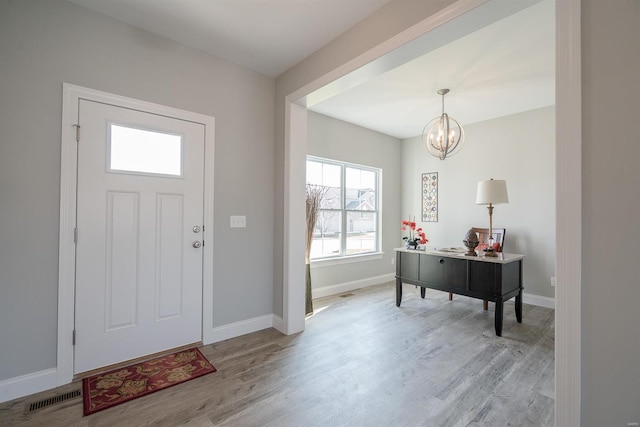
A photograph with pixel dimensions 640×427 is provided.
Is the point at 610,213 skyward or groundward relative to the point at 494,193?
groundward

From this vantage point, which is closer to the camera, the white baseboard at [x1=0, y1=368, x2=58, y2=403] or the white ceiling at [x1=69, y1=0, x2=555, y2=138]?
the white baseboard at [x1=0, y1=368, x2=58, y2=403]

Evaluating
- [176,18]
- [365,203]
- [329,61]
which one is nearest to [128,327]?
[176,18]

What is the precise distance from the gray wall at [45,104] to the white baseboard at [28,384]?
0.04 meters

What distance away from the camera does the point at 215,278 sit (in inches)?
107

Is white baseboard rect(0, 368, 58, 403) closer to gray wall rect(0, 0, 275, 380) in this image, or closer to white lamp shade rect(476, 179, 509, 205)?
gray wall rect(0, 0, 275, 380)

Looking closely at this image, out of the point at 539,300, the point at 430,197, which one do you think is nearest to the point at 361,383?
the point at 539,300

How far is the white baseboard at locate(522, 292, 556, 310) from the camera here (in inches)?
148

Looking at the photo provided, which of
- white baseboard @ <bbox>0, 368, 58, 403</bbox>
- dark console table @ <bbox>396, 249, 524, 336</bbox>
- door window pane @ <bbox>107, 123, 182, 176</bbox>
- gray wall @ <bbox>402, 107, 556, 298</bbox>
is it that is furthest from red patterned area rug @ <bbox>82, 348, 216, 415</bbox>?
gray wall @ <bbox>402, 107, 556, 298</bbox>

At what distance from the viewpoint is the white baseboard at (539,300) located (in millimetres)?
3755

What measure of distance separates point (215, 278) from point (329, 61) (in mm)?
2203

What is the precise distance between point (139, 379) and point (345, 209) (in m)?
3.34

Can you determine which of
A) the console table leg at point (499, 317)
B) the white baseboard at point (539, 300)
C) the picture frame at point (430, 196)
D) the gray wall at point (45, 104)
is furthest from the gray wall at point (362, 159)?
the console table leg at point (499, 317)

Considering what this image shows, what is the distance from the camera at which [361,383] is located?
6.69 feet

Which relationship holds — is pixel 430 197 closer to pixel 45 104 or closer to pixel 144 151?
pixel 144 151
